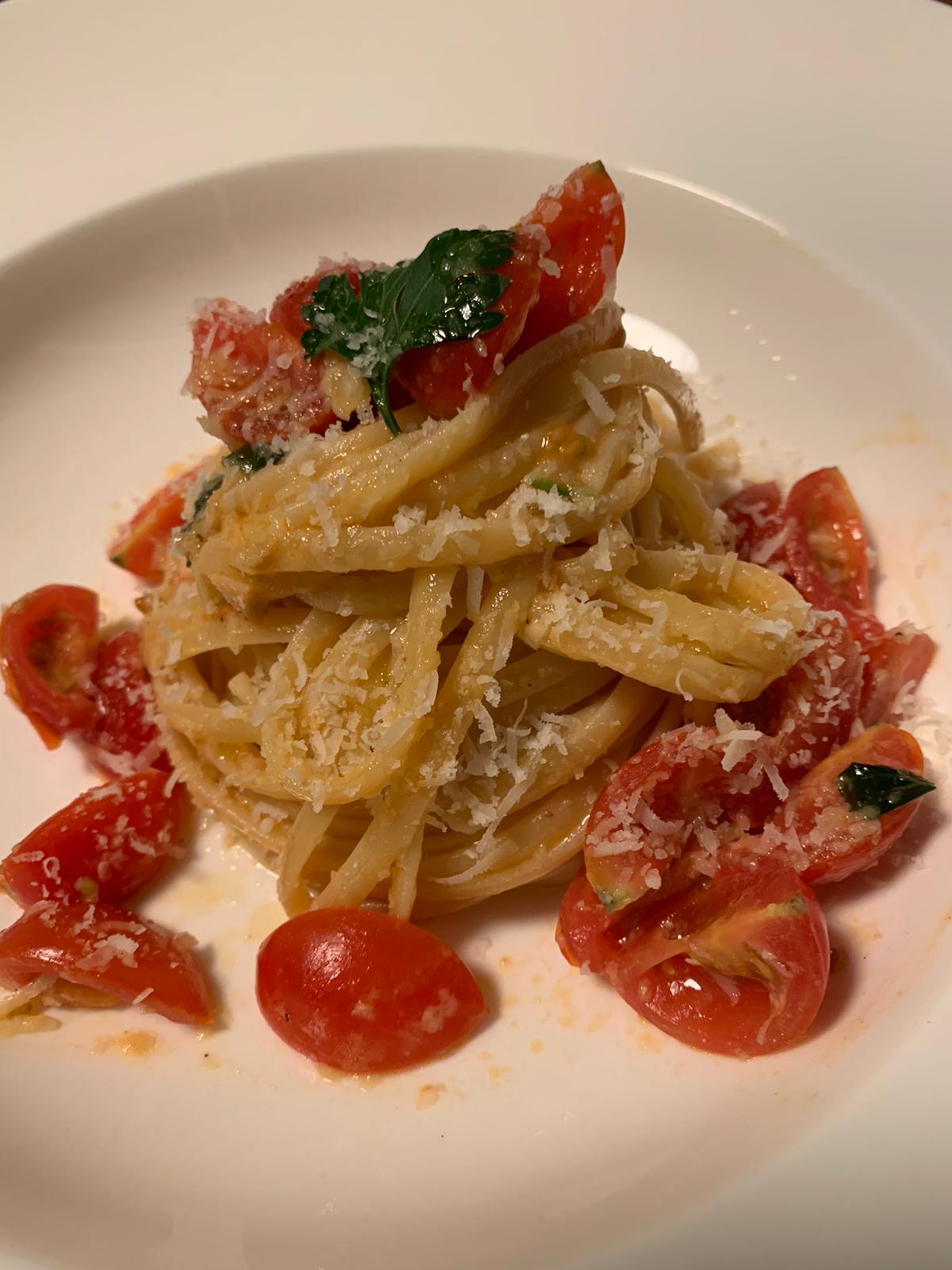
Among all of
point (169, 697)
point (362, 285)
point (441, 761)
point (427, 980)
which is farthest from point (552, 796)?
point (362, 285)

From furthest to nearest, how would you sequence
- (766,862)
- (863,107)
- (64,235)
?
(64,235), (863,107), (766,862)

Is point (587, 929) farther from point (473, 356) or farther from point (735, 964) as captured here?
point (473, 356)

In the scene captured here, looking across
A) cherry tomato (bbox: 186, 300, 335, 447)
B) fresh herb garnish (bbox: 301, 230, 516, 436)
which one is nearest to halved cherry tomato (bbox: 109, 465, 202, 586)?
cherry tomato (bbox: 186, 300, 335, 447)

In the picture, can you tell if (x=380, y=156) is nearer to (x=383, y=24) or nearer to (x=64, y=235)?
(x=383, y=24)

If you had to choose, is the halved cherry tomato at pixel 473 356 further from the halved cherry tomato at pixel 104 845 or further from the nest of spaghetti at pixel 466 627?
the halved cherry tomato at pixel 104 845

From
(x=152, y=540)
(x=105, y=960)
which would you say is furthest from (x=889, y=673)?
(x=152, y=540)

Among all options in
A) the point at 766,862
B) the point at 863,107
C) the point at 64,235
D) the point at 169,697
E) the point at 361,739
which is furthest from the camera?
the point at 64,235

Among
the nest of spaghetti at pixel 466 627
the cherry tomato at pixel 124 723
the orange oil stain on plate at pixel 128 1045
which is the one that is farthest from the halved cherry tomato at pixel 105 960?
the cherry tomato at pixel 124 723

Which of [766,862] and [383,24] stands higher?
[383,24]
